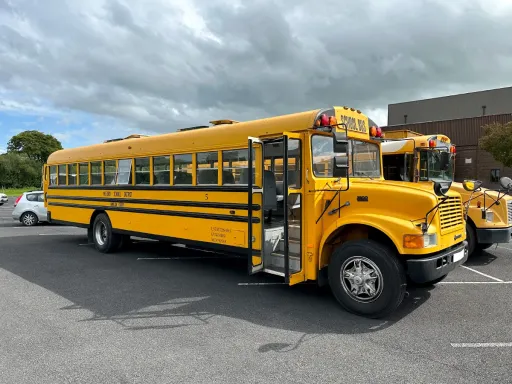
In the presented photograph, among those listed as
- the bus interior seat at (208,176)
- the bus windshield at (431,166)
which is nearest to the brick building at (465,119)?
the bus windshield at (431,166)

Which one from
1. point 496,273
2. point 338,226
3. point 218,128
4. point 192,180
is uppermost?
point 218,128

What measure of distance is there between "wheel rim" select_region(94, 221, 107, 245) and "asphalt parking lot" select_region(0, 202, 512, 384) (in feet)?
6.85

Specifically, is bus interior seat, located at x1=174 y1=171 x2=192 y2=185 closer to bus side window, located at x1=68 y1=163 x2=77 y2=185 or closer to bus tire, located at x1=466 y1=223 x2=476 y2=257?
bus side window, located at x1=68 y1=163 x2=77 y2=185

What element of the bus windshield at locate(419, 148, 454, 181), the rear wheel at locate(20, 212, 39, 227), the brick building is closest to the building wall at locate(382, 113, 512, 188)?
the brick building

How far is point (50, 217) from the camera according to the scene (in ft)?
34.7

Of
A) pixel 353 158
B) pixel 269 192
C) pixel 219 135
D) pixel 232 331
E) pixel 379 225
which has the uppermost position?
pixel 219 135

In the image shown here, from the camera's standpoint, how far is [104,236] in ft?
28.9

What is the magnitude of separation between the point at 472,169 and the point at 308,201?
34.2 m

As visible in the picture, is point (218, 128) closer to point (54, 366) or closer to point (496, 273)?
point (54, 366)

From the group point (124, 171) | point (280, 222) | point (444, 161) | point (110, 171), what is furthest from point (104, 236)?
point (444, 161)

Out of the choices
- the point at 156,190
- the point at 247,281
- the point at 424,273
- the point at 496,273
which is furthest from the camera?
the point at 156,190

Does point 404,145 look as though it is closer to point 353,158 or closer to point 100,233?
point 353,158

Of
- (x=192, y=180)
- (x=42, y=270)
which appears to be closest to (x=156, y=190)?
(x=192, y=180)

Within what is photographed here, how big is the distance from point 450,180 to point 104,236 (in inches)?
304
